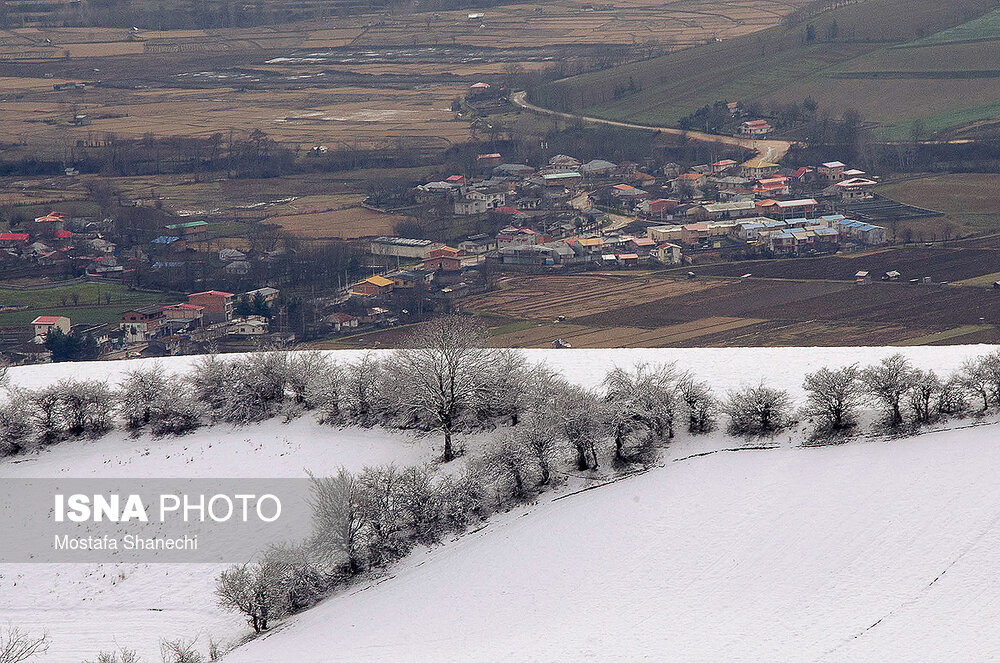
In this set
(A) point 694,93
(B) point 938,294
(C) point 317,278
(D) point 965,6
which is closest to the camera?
(B) point 938,294

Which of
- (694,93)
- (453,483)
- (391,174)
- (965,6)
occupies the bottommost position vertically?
(453,483)

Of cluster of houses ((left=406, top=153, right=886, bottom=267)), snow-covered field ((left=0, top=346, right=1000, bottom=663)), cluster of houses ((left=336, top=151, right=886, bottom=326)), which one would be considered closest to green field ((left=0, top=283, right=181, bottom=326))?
cluster of houses ((left=336, top=151, right=886, bottom=326))

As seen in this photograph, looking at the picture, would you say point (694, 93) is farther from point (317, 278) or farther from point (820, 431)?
point (820, 431)

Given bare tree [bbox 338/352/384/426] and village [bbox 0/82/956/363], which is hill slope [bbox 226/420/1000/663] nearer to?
bare tree [bbox 338/352/384/426]

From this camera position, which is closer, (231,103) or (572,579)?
(572,579)

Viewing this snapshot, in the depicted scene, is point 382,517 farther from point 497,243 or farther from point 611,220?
point 611,220

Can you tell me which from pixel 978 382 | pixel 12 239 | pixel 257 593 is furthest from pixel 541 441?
pixel 12 239

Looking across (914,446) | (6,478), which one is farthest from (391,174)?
(914,446)

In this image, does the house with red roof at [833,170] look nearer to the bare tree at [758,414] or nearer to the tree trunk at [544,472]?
the bare tree at [758,414]
